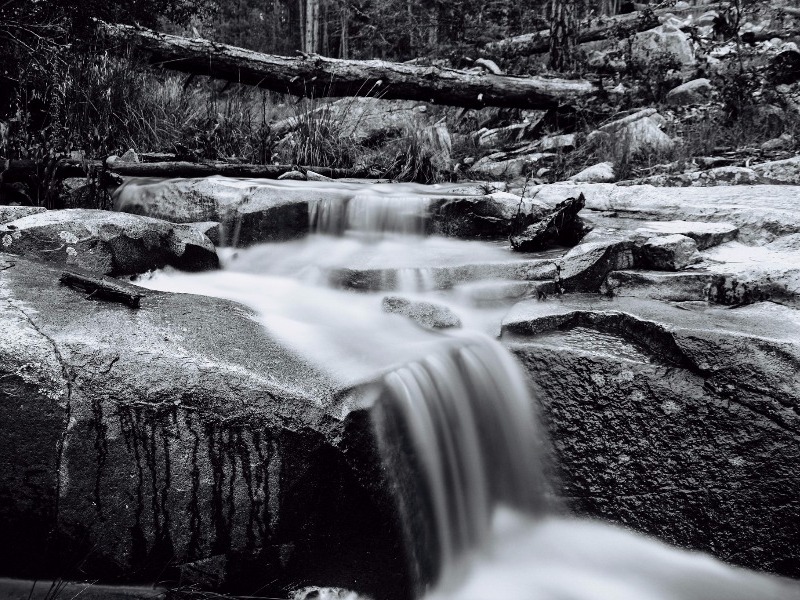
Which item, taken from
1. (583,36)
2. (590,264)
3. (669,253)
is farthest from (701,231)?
(583,36)

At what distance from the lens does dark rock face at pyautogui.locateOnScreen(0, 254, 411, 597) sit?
78.5 inches

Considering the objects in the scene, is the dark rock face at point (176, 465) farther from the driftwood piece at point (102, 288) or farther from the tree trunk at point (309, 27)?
the tree trunk at point (309, 27)

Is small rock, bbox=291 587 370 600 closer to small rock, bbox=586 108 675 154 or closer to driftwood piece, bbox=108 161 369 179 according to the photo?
driftwood piece, bbox=108 161 369 179

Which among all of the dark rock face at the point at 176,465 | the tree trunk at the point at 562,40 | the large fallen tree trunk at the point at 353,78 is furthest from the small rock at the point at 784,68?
the dark rock face at the point at 176,465

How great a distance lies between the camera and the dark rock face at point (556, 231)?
13.4 feet

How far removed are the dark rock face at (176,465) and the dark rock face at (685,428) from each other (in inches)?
37.9

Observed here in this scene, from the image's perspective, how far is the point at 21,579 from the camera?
2.01 metres

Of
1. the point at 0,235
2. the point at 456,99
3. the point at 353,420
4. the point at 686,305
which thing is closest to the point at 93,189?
the point at 0,235

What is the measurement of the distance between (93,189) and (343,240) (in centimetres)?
205

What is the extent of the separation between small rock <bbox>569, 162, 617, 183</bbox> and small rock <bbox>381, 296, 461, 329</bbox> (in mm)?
3399

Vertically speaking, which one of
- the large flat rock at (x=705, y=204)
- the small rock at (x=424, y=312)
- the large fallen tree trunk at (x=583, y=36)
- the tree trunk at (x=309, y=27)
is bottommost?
the small rock at (x=424, y=312)

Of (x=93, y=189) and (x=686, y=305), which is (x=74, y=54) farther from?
(x=686, y=305)

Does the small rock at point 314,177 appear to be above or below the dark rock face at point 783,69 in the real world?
below

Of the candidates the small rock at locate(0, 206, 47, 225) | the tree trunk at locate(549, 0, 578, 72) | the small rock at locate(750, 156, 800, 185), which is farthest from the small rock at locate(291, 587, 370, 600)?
the tree trunk at locate(549, 0, 578, 72)
